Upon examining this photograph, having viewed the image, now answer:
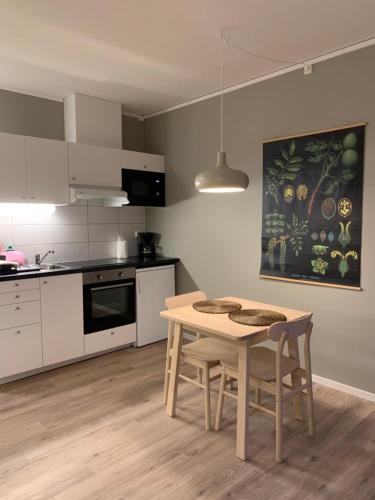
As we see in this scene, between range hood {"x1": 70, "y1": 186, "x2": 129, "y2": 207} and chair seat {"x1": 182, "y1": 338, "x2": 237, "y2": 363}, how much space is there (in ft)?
5.92

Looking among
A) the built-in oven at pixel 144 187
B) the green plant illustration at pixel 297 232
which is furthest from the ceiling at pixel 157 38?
the green plant illustration at pixel 297 232

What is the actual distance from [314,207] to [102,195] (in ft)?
6.63

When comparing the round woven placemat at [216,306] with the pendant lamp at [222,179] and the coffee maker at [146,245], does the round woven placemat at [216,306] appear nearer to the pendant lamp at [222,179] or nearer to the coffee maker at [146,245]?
the pendant lamp at [222,179]

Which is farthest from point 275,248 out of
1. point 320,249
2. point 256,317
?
point 256,317

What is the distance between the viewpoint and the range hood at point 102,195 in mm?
3553

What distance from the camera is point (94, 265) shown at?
361 centimetres

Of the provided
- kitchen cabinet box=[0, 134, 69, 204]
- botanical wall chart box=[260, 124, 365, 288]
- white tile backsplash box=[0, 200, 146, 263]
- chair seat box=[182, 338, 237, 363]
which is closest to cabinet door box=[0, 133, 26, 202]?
kitchen cabinet box=[0, 134, 69, 204]

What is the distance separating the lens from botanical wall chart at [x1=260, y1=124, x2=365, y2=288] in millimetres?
2797

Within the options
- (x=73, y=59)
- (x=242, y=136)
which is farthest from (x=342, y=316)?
(x=73, y=59)

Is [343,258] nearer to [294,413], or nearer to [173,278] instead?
[294,413]

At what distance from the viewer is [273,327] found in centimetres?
202

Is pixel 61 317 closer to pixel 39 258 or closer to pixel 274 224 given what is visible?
pixel 39 258

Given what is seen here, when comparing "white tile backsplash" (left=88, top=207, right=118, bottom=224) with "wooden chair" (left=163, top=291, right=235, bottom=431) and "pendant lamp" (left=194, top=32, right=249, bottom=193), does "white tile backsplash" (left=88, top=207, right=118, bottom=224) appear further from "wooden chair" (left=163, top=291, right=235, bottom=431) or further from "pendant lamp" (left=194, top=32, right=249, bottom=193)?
"pendant lamp" (left=194, top=32, right=249, bottom=193)

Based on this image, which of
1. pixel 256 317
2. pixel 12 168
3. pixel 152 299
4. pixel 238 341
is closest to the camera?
pixel 238 341
